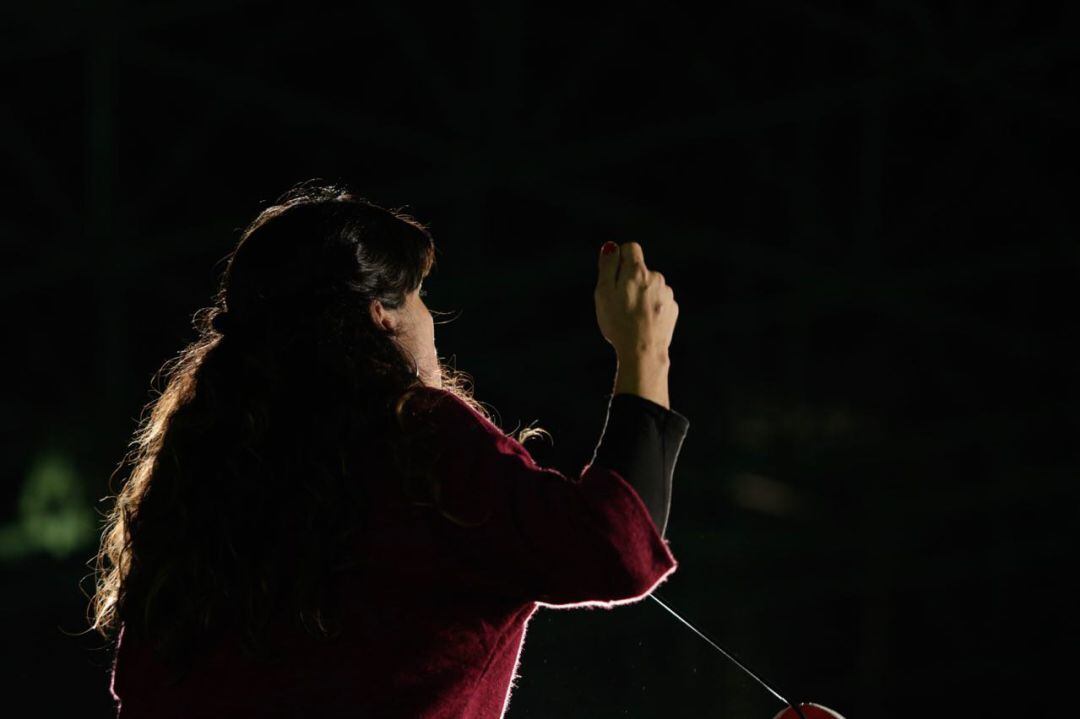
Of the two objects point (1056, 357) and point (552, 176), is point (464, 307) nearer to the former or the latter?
point (552, 176)

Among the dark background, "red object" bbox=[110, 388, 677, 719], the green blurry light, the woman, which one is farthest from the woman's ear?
the green blurry light

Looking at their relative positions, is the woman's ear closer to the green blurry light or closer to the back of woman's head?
the back of woman's head

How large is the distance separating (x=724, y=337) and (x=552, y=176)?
75.6 inches

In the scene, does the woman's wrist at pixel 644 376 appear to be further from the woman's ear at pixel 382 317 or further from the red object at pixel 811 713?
the red object at pixel 811 713

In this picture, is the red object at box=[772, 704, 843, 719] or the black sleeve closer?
the black sleeve

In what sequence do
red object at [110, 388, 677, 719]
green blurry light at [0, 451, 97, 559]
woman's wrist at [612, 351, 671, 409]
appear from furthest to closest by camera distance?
green blurry light at [0, 451, 97, 559], woman's wrist at [612, 351, 671, 409], red object at [110, 388, 677, 719]

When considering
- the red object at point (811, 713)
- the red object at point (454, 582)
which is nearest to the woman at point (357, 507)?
the red object at point (454, 582)

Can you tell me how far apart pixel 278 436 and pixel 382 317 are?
0.15 metres

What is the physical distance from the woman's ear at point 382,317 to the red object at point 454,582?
A: 0.43 feet

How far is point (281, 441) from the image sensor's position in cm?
128

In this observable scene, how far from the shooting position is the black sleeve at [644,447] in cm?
120

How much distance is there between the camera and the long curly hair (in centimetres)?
122

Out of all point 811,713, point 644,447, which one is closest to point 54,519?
point 811,713

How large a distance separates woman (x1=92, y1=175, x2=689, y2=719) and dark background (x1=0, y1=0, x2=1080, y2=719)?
2.67 metres
